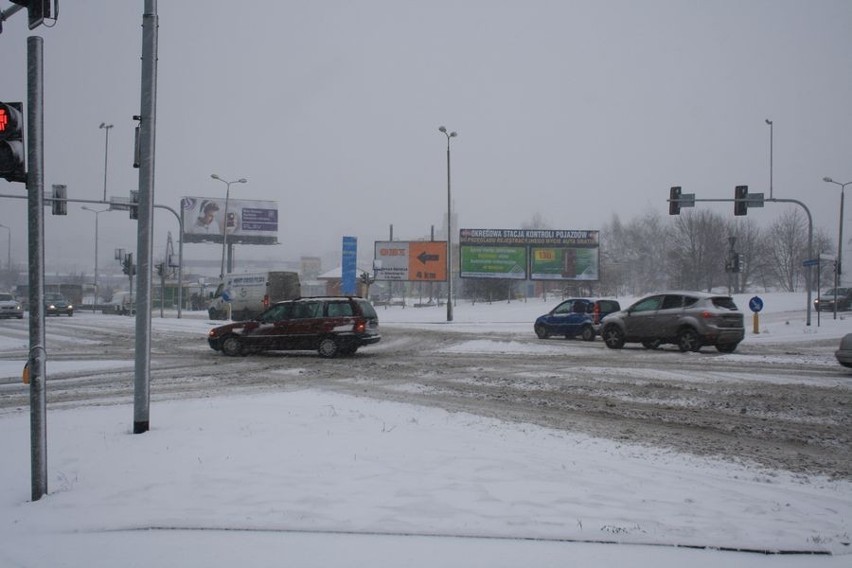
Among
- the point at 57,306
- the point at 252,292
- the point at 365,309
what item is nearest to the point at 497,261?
the point at 252,292

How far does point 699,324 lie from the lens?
55.6 ft

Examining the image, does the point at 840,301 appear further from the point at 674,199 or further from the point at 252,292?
the point at 252,292

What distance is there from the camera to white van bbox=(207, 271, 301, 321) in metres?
38.1

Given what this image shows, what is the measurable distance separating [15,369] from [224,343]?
5.09 metres

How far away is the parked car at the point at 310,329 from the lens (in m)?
17.2

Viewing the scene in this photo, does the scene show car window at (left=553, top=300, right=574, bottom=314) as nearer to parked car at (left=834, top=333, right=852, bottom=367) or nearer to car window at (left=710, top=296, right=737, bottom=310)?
car window at (left=710, top=296, right=737, bottom=310)

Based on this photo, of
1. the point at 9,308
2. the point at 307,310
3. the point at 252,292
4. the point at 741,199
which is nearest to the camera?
the point at 307,310

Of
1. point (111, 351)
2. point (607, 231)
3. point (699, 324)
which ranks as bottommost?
point (111, 351)

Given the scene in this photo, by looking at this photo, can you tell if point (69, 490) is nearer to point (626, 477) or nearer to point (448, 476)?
point (448, 476)

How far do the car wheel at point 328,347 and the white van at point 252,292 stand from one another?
21.1m

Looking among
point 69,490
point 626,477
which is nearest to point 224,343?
point 69,490

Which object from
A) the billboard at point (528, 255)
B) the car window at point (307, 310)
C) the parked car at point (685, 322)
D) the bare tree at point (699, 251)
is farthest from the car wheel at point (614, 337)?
the bare tree at point (699, 251)

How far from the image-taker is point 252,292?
126 ft

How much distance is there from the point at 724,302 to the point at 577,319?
7.07 metres
